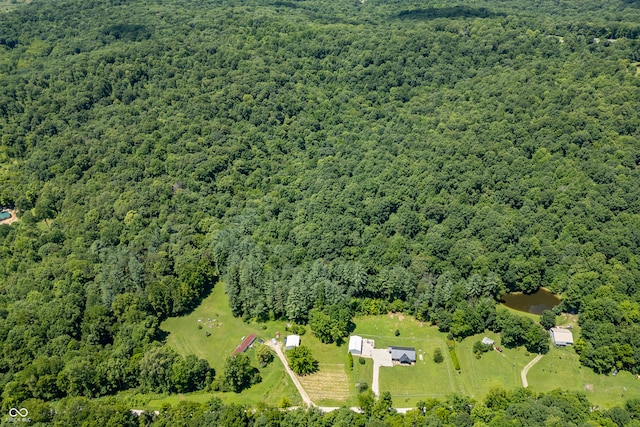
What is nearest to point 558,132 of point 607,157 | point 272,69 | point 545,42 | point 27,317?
point 607,157

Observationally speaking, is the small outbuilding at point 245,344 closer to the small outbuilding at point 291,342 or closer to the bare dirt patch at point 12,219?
the small outbuilding at point 291,342

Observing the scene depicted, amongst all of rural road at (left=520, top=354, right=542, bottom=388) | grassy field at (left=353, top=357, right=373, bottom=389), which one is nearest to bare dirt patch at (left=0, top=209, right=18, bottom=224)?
grassy field at (left=353, top=357, right=373, bottom=389)

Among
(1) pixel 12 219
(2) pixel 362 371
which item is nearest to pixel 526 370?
(2) pixel 362 371

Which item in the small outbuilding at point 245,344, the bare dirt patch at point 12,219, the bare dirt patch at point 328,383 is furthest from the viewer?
the bare dirt patch at point 12,219

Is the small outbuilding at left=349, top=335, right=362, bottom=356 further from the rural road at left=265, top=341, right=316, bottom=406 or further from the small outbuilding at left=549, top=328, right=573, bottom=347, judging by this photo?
the small outbuilding at left=549, top=328, right=573, bottom=347

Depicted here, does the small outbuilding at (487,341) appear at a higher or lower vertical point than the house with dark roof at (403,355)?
higher

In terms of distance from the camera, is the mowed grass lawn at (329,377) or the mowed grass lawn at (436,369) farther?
the mowed grass lawn at (436,369)

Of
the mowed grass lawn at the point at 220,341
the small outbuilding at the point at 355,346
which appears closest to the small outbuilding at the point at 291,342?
the mowed grass lawn at the point at 220,341

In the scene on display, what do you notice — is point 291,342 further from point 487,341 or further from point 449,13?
point 449,13
